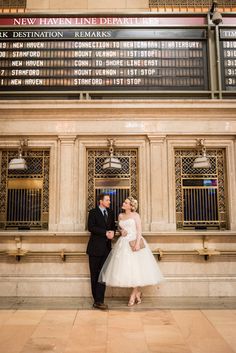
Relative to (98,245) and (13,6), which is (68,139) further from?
(13,6)

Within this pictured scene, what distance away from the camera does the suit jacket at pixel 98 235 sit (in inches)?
228

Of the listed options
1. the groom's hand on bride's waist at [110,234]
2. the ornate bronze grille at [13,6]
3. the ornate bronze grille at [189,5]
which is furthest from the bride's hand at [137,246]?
the ornate bronze grille at [13,6]

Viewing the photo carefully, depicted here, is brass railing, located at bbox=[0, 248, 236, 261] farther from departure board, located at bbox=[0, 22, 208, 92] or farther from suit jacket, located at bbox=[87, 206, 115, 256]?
departure board, located at bbox=[0, 22, 208, 92]

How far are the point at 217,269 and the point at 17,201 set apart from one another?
13.4ft

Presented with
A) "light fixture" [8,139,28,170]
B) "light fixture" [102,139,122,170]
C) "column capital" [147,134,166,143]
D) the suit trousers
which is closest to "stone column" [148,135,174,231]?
"column capital" [147,134,166,143]

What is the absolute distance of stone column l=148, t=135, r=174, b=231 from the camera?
6.47 m

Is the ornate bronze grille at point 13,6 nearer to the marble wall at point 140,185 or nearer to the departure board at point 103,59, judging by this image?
the departure board at point 103,59

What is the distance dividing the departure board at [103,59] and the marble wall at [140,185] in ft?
1.58

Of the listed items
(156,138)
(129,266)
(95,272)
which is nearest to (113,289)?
(95,272)

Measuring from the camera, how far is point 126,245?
5.83 m

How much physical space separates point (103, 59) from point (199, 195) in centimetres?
333

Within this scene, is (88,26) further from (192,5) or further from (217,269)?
(217,269)

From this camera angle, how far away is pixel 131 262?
5695mm

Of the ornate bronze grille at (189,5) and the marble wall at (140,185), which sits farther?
the ornate bronze grille at (189,5)
